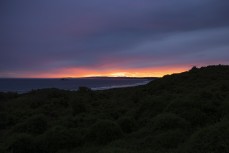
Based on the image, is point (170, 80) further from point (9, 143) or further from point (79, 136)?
point (9, 143)

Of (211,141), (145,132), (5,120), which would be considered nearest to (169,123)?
(145,132)

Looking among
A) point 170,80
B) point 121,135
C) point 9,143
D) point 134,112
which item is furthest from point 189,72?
point 9,143

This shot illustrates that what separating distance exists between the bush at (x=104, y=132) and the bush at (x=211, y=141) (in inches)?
181

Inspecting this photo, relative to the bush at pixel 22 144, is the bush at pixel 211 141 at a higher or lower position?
higher

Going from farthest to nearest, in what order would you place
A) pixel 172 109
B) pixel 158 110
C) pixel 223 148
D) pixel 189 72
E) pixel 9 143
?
pixel 189 72, pixel 158 110, pixel 172 109, pixel 9 143, pixel 223 148

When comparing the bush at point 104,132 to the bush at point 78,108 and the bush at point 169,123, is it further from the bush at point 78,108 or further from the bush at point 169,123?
the bush at point 78,108

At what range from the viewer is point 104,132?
1465cm

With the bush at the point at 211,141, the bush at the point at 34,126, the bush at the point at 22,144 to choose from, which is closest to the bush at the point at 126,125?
the bush at the point at 34,126

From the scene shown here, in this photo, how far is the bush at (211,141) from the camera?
32.2 feet

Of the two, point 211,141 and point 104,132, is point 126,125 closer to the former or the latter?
point 104,132

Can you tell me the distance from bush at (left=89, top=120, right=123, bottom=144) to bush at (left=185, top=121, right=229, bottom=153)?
4.60 metres

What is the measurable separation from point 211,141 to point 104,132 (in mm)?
5623

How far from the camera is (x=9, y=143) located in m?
13.9

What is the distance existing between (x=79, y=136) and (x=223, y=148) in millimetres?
7108
